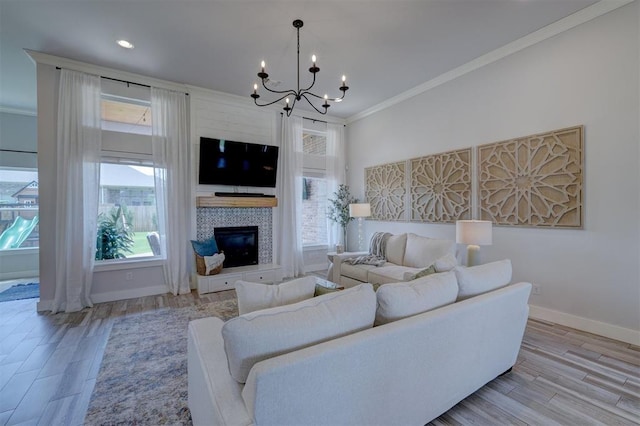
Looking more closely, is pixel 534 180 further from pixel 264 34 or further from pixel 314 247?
pixel 314 247

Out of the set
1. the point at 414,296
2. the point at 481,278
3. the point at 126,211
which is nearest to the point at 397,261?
the point at 481,278

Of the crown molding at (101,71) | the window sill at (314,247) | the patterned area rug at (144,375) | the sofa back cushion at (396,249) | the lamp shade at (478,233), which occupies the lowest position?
the patterned area rug at (144,375)

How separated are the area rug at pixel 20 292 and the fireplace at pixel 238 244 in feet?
9.43

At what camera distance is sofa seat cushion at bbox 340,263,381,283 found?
3.94 m

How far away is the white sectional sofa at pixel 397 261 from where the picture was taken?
3613 millimetres

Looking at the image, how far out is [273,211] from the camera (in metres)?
5.47

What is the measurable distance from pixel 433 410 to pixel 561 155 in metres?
3.11

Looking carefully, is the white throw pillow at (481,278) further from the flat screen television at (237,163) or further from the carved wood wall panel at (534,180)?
the flat screen television at (237,163)

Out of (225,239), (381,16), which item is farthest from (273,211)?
(381,16)

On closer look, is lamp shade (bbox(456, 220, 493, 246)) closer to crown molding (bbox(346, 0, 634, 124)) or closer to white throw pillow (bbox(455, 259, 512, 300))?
white throw pillow (bbox(455, 259, 512, 300))

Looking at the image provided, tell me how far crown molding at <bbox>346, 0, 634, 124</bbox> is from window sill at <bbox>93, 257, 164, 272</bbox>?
4965 mm

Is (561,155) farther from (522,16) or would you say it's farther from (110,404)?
(110,404)

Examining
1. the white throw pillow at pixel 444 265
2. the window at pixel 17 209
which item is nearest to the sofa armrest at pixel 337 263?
the white throw pillow at pixel 444 265

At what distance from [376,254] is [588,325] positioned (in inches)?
100
